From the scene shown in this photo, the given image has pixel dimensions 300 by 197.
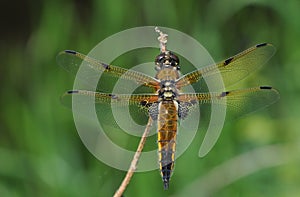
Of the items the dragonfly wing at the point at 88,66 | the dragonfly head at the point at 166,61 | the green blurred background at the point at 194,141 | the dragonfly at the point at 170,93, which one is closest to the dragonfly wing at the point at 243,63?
the dragonfly at the point at 170,93

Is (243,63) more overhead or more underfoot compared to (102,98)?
more overhead

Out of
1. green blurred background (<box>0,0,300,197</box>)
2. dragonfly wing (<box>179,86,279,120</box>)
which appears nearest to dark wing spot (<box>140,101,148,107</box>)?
dragonfly wing (<box>179,86,279,120</box>)

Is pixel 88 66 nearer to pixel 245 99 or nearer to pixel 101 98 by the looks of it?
pixel 101 98

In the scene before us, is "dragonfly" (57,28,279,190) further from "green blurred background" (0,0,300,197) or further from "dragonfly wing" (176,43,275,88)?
"green blurred background" (0,0,300,197)

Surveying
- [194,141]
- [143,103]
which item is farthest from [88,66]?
[194,141]

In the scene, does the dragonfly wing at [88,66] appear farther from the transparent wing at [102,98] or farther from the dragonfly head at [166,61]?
the dragonfly head at [166,61]

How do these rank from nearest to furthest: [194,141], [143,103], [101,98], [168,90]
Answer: [168,90], [143,103], [101,98], [194,141]
